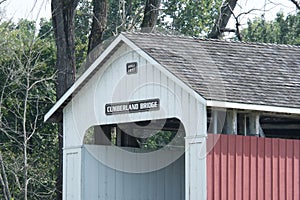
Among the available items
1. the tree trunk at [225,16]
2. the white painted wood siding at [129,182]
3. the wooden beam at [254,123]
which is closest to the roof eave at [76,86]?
the white painted wood siding at [129,182]

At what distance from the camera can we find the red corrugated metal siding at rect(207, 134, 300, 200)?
57.4ft

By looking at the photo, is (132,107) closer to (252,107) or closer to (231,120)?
(231,120)

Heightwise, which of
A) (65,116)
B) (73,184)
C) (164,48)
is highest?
(164,48)

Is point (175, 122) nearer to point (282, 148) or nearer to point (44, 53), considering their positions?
point (282, 148)

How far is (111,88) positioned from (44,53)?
2200 centimetres

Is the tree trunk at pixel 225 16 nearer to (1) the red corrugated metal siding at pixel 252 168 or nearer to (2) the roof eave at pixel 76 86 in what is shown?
(2) the roof eave at pixel 76 86

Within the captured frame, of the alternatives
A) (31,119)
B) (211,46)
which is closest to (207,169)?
(211,46)

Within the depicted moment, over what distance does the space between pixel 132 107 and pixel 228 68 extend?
6.45ft

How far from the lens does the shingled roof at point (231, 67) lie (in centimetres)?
1792

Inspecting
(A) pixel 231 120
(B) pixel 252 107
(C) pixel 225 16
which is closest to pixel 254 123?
(A) pixel 231 120

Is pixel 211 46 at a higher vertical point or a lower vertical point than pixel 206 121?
higher

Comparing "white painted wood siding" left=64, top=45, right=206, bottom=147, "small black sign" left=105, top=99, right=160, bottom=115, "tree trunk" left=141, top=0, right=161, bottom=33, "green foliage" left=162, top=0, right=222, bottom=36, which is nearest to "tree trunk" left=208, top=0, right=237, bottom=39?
"tree trunk" left=141, top=0, right=161, bottom=33

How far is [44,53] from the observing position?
41062 millimetres

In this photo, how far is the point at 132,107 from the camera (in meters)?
18.9
